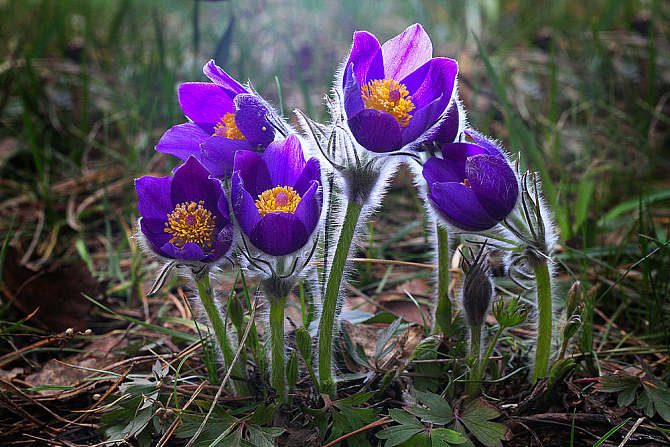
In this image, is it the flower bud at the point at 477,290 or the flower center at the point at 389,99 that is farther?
the flower bud at the point at 477,290

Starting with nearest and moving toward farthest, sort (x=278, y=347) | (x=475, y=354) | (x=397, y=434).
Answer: (x=397, y=434) < (x=278, y=347) < (x=475, y=354)

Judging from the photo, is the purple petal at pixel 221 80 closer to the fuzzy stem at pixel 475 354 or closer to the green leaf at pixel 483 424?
the fuzzy stem at pixel 475 354

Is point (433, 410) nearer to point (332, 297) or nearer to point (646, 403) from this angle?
point (332, 297)

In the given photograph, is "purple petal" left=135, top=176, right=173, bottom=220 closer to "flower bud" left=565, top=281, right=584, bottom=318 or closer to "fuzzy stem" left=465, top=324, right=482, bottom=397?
"fuzzy stem" left=465, top=324, right=482, bottom=397

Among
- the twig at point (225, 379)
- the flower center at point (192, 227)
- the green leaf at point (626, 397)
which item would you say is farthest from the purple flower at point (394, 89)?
the green leaf at point (626, 397)

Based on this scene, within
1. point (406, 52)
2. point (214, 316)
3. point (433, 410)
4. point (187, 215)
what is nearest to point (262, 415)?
point (214, 316)

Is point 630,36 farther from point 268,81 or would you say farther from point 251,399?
point 251,399
